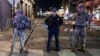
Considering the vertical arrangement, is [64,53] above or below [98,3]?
below

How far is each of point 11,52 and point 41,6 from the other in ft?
327

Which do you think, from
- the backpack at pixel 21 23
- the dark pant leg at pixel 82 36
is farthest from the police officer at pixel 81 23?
the backpack at pixel 21 23

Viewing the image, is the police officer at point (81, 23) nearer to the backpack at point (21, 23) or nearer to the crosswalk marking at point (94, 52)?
the crosswalk marking at point (94, 52)

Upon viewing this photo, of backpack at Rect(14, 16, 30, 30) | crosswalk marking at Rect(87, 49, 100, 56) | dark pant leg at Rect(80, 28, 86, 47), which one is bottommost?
crosswalk marking at Rect(87, 49, 100, 56)

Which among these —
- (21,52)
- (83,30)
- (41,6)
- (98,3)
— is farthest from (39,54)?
(41,6)

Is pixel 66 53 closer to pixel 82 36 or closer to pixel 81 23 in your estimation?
pixel 82 36

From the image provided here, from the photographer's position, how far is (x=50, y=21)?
13.9 meters

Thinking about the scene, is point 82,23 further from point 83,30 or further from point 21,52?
point 21,52

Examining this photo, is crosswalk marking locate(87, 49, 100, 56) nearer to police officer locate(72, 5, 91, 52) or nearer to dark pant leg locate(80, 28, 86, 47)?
police officer locate(72, 5, 91, 52)

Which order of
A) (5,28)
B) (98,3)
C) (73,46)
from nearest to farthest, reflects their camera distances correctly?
(73,46) < (5,28) < (98,3)

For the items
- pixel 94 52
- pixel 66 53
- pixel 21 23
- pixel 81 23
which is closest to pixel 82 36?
pixel 81 23

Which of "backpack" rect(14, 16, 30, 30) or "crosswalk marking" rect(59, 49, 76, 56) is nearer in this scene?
"backpack" rect(14, 16, 30, 30)

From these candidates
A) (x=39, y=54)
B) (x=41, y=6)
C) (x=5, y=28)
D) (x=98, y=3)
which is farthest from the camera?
(x=41, y=6)

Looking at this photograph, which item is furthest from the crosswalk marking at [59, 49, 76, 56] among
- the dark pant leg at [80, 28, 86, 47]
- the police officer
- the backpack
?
the backpack
